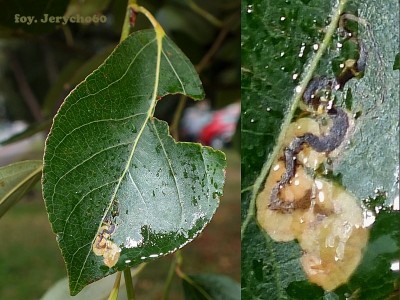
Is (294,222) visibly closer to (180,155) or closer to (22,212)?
(180,155)

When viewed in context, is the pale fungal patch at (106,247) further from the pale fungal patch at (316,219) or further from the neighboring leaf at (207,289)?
the neighboring leaf at (207,289)

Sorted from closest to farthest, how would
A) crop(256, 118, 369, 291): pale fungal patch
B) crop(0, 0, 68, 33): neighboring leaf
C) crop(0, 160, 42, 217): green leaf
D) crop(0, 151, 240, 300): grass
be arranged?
1. crop(256, 118, 369, 291): pale fungal patch
2. crop(0, 160, 42, 217): green leaf
3. crop(0, 0, 68, 33): neighboring leaf
4. crop(0, 151, 240, 300): grass

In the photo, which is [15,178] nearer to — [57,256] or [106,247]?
[106,247]

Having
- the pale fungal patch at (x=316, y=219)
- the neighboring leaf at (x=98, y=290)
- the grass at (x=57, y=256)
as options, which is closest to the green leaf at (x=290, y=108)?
the pale fungal patch at (x=316, y=219)

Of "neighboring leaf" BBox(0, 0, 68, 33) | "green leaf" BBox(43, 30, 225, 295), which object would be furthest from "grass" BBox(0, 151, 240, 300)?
"green leaf" BBox(43, 30, 225, 295)

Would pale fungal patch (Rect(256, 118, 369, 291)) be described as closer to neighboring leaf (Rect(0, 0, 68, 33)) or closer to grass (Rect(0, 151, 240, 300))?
neighboring leaf (Rect(0, 0, 68, 33))

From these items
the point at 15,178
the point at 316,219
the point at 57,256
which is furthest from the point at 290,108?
the point at 57,256
